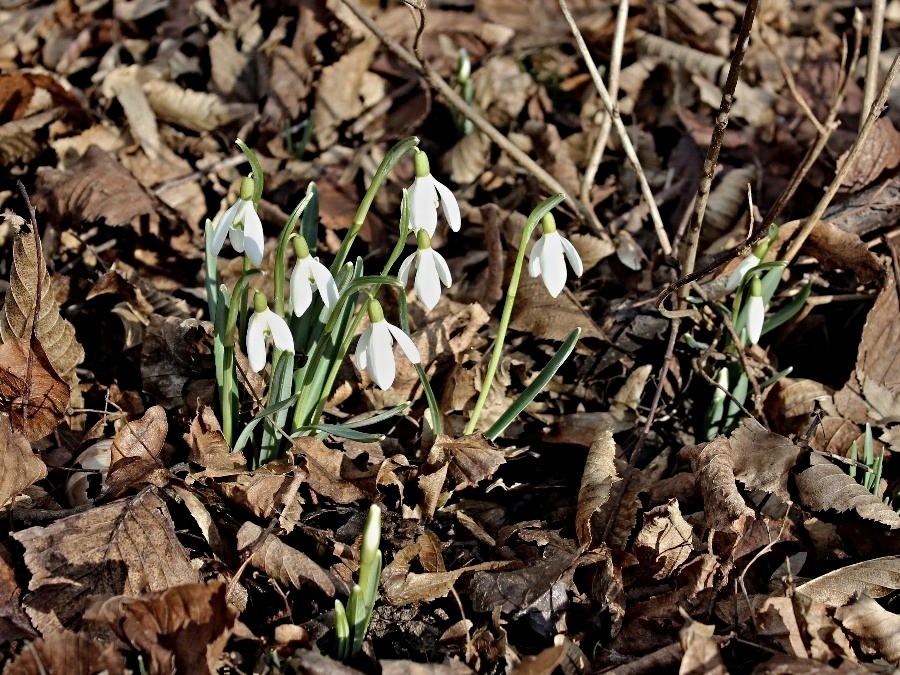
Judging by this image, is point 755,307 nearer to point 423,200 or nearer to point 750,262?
point 750,262

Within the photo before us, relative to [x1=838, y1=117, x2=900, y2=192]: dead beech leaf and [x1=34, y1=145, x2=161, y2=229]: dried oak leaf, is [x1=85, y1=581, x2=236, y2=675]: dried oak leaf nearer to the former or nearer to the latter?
[x1=34, y1=145, x2=161, y2=229]: dried oak leaf

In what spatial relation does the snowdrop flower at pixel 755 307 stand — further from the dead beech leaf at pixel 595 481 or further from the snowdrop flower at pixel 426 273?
the snowdrop flower at pixel 426 273

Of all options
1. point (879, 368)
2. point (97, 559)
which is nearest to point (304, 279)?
point (97, 559)

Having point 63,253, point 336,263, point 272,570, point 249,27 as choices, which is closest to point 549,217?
point 336,263

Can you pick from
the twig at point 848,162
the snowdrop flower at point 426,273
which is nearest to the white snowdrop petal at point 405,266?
the snowdrop flower at point 426,273

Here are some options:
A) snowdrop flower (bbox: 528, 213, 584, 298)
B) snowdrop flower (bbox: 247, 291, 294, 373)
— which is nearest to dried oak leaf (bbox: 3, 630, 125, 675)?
snowdrop flower (bbox: 247, 291, 294, 373)

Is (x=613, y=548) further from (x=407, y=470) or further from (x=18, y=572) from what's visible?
(x=18, y=572)

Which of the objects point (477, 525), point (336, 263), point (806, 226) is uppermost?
point (336, 263)
